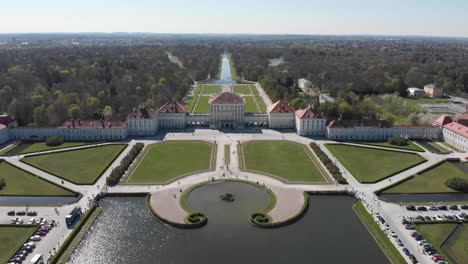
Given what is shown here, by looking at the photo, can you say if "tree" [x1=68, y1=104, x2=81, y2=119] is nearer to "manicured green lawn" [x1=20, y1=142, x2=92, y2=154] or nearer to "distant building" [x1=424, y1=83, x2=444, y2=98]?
"manicured green lawn" [x1=20, y1=142, x2=92, y2=154]

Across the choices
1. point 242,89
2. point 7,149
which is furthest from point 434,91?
point 7,149

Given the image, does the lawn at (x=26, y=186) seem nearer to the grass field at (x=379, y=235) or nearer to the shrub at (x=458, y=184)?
the grass field at (x=379, y=235)

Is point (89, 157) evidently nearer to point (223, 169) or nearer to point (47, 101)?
point (223, 169)

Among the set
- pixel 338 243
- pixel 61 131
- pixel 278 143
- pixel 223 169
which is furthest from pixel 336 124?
pixel 61 131

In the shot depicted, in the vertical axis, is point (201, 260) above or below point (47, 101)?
below

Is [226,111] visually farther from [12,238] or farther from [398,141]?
[12,238]

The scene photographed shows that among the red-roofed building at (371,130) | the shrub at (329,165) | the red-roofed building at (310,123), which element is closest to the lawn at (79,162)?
the shrub at (329,165)
